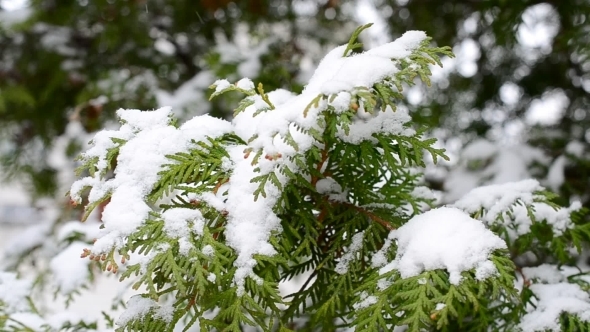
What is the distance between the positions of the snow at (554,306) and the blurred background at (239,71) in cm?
75

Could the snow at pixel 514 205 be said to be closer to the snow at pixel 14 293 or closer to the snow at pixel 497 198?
the snow at pixel 497 198

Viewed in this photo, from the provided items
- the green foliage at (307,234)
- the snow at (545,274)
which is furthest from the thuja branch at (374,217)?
the snow at (545,274)

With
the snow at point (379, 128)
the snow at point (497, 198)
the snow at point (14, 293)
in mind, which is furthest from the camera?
the snow at point (14, 293)

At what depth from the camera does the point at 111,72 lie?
213 cm

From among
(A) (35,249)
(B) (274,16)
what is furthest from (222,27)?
(A) (35,249)

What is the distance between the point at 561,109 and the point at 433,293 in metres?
2.07

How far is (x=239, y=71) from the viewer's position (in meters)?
1.80

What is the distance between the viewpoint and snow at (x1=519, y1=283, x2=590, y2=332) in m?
0.89

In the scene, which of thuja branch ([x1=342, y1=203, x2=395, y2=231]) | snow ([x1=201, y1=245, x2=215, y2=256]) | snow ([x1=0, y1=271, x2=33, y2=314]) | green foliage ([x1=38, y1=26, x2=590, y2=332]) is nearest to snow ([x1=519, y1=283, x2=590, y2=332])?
green foliage ([x1=38, y1=26, x2=590, y2=332])

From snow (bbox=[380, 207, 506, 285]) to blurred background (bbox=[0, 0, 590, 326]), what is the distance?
3.09 ft

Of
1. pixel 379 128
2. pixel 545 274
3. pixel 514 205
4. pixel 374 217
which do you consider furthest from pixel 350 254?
pixel 545 274

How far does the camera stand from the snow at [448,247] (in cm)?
74

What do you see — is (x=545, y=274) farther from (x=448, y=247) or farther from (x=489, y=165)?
(x=489, y=165)

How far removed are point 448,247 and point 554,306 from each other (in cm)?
30
